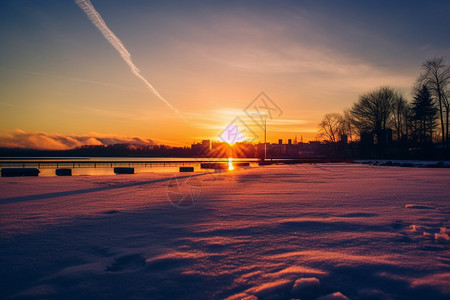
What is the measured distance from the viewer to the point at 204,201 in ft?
28.8

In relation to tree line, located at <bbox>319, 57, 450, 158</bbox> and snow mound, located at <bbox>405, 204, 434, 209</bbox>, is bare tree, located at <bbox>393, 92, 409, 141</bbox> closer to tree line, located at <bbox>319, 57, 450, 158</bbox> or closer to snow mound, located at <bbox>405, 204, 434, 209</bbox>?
tree line, located at <bbox>319, 57, 450, 158</bbox>

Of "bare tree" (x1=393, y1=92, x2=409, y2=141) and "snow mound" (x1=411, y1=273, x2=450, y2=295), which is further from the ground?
"bare tree" (x1=393, y1=92, x2=409, y2=141)

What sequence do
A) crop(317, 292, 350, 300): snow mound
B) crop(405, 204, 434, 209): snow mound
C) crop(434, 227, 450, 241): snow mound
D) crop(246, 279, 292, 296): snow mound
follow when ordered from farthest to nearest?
crop(405, 204, 434, 209): snow mound, crop(434, 227, 450, 241): snow mound, crop(246, 279, 292, 296): snow mound, crop(317, 292, 350, 300): snow mound

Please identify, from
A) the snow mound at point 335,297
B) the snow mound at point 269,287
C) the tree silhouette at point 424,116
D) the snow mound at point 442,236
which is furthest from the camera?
the tree silhouette at point 424,116

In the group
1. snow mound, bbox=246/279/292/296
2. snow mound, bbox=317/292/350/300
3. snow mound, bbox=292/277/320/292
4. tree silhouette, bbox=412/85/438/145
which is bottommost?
snow mound, bbox=317/292/350/300

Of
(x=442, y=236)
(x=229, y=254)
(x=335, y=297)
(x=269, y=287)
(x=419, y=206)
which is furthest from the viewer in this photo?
(x=419, y=206)

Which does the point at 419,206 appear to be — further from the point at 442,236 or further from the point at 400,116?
the point at 400,116

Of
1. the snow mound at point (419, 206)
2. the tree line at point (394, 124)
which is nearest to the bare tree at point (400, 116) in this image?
the tree line at point (394, 124)

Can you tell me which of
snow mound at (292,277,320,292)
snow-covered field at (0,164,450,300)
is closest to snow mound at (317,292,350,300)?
snow-covered field at (0,164,450,300)

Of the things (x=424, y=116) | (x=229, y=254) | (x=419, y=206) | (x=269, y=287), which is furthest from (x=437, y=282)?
(x=424, y=116)

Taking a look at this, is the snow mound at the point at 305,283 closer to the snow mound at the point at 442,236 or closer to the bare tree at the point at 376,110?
the snow mound at the point at 442,236

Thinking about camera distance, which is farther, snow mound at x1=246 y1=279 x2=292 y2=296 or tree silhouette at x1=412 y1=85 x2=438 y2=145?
tree silhouette at x1=412 y1=85 x2=438 y2=145

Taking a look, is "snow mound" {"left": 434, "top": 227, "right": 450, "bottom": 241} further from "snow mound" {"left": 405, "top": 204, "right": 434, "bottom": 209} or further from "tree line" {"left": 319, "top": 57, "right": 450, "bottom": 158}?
"tree line" {"left": 319, "top": 57, "right": 450, "bottom": 158}

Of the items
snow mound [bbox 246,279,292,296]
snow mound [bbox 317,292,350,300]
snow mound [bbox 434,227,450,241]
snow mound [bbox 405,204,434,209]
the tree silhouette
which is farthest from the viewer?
the tree silhouette
